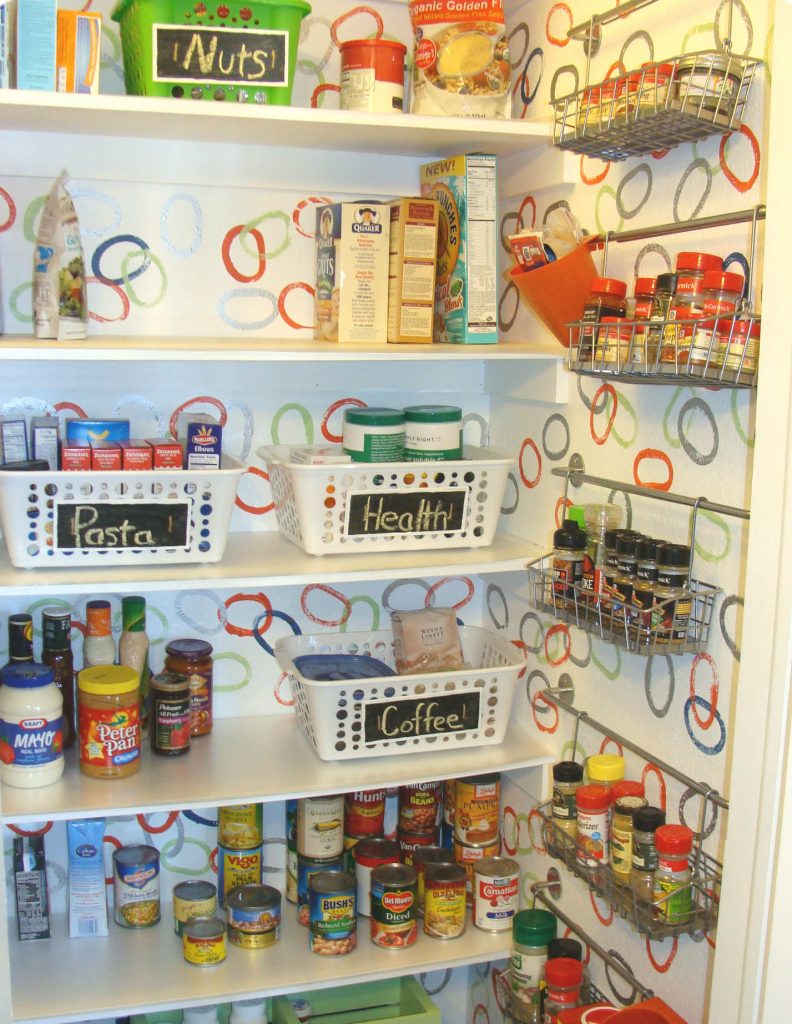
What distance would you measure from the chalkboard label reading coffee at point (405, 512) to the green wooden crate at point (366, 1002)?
0.85 meters

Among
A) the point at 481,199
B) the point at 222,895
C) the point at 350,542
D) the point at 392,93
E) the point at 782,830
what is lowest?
→ the point at 222,895

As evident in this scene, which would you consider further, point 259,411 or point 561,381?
point 259,411

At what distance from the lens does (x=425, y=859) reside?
2.00m

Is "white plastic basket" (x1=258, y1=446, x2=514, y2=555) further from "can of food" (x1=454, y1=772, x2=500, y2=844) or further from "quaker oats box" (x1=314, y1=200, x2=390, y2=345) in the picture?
"can of food" (x1=454, y1=772, x2=500, y2=844)

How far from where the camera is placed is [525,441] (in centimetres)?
199

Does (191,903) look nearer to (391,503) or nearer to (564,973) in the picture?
(564,973)

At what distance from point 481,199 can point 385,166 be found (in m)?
0.25

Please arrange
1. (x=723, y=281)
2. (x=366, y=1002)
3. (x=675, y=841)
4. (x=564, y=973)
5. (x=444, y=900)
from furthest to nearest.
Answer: (x=366, y=1002) < (x=444, y=900) < (x=564, y=973) < (x=675, y=841) < (x=723, y=281)

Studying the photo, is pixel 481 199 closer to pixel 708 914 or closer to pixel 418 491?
pixel 418 491

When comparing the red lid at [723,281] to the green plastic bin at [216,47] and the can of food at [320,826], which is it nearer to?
the green plastic bin at [216,47]

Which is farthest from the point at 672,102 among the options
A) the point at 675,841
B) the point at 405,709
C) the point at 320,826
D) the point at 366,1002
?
the point at 366,1002

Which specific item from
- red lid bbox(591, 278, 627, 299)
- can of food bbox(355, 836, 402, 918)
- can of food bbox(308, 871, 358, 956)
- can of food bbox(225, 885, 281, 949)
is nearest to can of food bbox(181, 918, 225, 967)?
can of food bbox(225, 885, 281, 949)

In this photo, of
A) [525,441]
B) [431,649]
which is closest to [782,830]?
[431,649]

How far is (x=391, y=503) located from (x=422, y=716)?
375 millimetres
